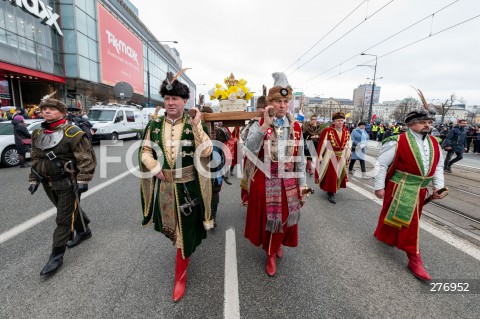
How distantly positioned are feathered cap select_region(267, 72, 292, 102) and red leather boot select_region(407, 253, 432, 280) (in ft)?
7.34

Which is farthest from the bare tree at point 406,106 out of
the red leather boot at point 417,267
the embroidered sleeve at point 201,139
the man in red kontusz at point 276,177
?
the embroidered sleeve at point 201,139

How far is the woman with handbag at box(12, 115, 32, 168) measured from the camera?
23.9ft

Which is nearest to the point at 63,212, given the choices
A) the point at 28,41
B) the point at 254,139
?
the point at 254,139

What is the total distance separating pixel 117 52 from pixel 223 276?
89.9 ft

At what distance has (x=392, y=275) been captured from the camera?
262cm

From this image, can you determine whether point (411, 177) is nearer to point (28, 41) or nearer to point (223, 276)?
point (223, 276)

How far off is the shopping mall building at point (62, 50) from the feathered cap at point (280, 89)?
1580cm

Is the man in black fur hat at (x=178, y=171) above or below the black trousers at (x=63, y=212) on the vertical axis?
above

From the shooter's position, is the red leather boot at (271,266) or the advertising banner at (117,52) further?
the advertising banner at (117,52)

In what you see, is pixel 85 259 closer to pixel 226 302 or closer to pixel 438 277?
pixel 226 302

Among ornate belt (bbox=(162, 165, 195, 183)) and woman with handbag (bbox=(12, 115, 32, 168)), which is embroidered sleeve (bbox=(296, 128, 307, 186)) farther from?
woman with handbag (bbox=(12, 115, 32, 168))

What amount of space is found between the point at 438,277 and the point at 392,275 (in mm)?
467

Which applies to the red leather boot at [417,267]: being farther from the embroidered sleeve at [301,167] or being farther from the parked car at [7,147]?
the parked car at [7,147]

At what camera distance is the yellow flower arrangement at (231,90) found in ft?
12.5
